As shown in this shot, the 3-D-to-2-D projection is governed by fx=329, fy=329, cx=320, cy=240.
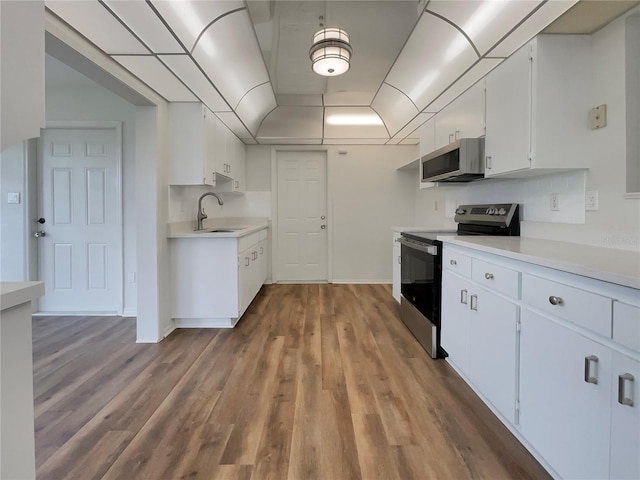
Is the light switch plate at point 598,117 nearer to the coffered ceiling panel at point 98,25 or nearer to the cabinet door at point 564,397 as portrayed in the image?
the cabinet door at point 564,397

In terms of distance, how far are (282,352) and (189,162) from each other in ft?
6.48

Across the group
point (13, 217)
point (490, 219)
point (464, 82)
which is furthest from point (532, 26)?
point (13, 217)

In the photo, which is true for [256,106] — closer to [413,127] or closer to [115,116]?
[115,116]

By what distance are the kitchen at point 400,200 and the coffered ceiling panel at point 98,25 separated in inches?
34.7

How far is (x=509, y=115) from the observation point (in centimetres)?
214

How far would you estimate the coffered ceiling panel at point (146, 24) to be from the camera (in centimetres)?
174

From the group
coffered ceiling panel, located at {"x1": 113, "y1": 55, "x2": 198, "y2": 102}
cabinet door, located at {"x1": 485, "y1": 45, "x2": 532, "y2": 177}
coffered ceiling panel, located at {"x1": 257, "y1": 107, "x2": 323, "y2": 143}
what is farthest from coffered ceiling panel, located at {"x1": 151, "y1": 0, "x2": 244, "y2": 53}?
coffered ceiling panel, located at {"x1": 257, "y1": 107, "x2": 323, "y2": 143}

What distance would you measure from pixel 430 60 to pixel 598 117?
1374 millimetres

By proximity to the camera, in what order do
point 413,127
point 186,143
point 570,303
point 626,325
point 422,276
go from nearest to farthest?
point 626,325 < point 570,303 < point 422,276 < point 186,143 < point 413,127

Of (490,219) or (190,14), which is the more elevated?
(190,14)

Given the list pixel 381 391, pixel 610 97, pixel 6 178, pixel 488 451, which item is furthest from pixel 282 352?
pixel 6 178

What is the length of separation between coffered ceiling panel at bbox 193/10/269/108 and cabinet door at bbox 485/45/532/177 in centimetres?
181

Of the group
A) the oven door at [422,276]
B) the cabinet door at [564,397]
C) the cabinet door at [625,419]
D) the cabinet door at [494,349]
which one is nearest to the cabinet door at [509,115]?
the oven door at [422,276]

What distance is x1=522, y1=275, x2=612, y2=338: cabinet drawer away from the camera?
1063mm
